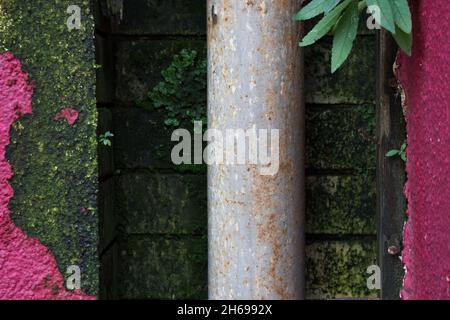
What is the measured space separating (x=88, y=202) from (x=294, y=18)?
808mm

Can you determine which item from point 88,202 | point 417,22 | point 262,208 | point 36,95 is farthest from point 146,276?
point 417,22

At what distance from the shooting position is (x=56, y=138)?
5.91 feet

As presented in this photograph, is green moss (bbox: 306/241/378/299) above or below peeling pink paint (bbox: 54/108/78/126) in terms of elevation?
below

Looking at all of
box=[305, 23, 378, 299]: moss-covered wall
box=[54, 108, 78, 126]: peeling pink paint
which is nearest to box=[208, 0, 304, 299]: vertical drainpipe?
box=[305, 23, 378, 299]: moss-covered wall

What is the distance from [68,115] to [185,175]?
1.64 feet

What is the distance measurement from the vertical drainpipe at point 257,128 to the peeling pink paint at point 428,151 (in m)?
0.33

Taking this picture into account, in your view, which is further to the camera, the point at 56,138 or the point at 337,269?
the point at 337,269

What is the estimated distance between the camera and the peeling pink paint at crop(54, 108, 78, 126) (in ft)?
5.89

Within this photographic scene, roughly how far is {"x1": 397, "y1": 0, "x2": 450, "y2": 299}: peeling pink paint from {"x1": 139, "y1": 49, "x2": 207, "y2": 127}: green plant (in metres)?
0.66

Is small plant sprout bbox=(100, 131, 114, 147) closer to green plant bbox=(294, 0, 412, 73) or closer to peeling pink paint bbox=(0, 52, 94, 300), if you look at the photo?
peeling pink paint bbox=(0, 52, 94, 300)

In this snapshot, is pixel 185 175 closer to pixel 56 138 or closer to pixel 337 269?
pixel 56 138

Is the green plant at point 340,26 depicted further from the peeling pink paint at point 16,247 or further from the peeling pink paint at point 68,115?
the peeling pink paint at point 16,247

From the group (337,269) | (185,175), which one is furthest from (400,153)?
(185,175)

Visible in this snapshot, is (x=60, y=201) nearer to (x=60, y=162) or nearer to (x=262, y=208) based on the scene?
(x=60, y=162)
